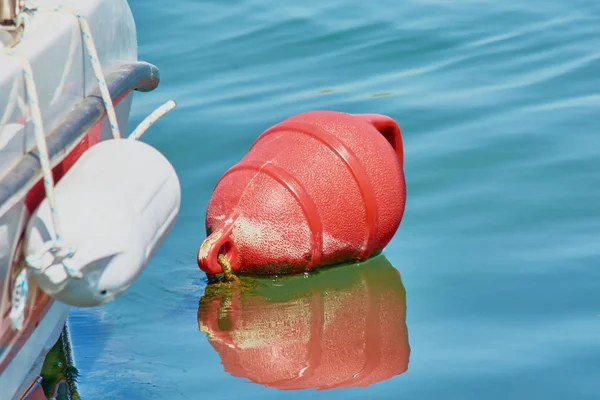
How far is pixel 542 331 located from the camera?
14.4 ft

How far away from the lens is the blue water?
417 cm

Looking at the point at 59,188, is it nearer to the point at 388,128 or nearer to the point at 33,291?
the point at 33,291

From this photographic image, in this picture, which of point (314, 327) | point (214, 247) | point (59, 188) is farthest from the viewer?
point (214, 247)

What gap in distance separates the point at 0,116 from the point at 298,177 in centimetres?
174

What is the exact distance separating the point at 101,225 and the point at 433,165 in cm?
340

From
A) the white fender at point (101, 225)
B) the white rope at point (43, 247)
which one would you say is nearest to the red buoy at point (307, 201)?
the white fender at point (101, 225)

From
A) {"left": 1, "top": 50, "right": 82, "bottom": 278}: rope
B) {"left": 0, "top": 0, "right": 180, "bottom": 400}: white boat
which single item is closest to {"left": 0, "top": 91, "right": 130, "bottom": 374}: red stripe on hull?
{"left": 0, "top": 0, "right": 180, "bottom": 400}: white boat

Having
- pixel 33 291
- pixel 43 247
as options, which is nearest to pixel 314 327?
pixel 33 291

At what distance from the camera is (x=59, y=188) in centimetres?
324

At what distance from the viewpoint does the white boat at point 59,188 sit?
311cm

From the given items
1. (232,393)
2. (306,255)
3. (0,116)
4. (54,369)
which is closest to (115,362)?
(54,369)

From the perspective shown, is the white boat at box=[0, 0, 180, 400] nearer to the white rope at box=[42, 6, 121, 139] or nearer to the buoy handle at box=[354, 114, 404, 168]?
the white rope at box=[42, 6, 121, 139]

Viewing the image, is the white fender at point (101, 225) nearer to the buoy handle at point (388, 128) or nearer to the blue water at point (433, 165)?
the blue water at point (433, 165)

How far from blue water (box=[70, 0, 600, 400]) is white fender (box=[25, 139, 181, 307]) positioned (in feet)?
2.95
